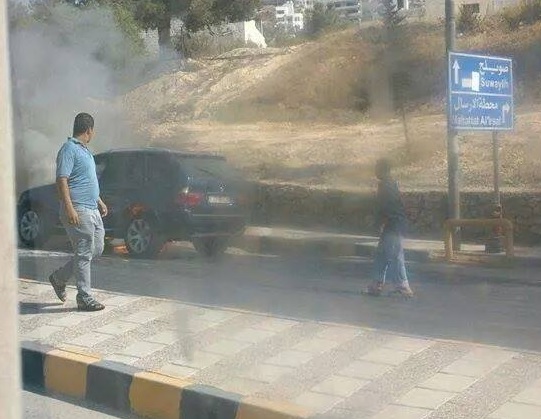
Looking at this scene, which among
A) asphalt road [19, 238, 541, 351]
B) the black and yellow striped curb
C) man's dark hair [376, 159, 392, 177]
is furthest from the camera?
man's dark hair [376, 159, 392, 177]

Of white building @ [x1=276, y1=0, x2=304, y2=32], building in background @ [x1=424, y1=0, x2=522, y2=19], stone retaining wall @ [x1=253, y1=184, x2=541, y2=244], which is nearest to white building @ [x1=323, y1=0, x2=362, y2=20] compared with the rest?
white building @ [x1=276, y1=0, x2=304, y2=32]

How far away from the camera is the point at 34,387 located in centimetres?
570

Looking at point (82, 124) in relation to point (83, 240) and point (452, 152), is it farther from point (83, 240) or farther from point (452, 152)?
point (452, 152)

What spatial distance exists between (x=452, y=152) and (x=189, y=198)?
10.7 feet

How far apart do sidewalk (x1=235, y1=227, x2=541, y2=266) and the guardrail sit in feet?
0.44

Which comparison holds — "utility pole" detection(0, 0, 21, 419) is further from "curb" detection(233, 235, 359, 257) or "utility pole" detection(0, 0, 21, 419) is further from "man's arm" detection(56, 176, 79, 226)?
"curb" detection(233, 235, 359, 257)

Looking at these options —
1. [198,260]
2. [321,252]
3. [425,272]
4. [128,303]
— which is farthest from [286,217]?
[128,303]

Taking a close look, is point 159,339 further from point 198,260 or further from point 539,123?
point 539,123

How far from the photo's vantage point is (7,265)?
10.5ft

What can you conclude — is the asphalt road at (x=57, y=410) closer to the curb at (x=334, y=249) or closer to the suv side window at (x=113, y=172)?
the curb at (x=334, y=249)

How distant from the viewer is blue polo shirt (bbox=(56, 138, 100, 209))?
6.54 meters

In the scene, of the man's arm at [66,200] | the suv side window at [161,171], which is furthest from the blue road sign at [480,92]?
the man's arm at [66,200]

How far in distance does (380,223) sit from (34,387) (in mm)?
3386

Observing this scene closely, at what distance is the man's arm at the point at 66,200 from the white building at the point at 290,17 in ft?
14.0
